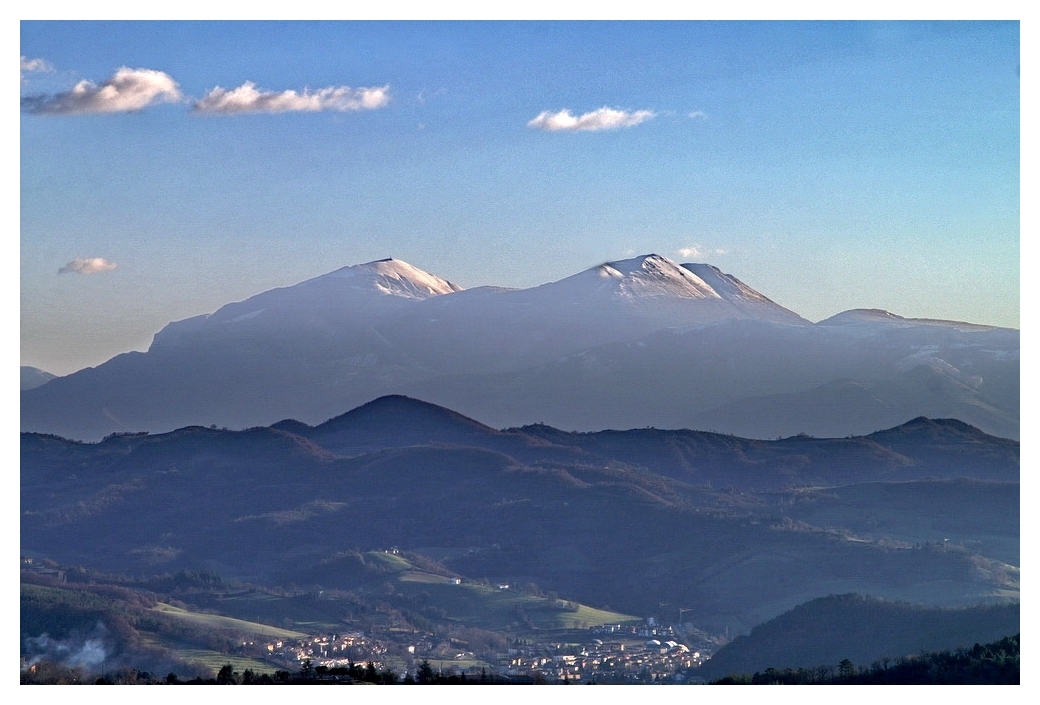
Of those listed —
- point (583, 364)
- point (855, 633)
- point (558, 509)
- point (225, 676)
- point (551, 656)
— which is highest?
point (583, 364)

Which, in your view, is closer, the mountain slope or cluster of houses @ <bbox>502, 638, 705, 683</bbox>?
cluster of houses @ <bbox>502, 638, 705, 683</bbox>

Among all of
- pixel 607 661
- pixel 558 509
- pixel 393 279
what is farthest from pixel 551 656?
pixel 393 279

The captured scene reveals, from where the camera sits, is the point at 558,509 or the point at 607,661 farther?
the point at 558,509

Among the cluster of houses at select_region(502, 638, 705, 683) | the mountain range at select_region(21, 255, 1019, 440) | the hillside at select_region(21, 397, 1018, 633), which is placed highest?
the mountain range at select_region(21, 255, 1019, 440)

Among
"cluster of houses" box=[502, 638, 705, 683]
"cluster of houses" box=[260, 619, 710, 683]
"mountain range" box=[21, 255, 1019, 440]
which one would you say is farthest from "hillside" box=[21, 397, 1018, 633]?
"cluster of houses" box=[502, 638, 705, 683]

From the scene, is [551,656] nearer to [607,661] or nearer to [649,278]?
[607,661]

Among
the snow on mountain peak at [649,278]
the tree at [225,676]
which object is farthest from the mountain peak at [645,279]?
the tree at [225,676]

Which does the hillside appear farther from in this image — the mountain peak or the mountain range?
the mountain peak

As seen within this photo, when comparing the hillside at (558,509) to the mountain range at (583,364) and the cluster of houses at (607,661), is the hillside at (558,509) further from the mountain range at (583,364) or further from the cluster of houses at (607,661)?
the cluster of houses at (607,661)
